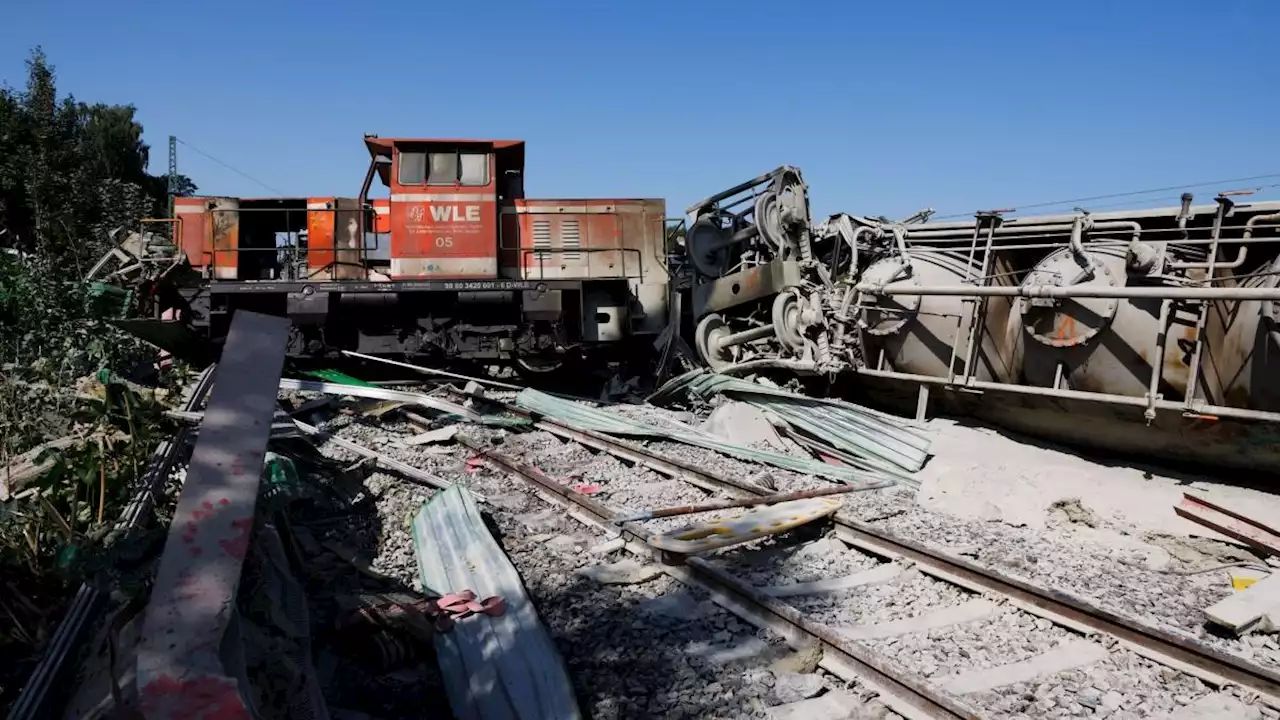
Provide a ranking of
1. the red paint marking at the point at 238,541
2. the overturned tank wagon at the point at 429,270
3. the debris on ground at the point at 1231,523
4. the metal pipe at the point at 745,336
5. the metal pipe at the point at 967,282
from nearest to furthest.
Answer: the red paint marking at the point at 238,541
the debris on ground at the point at 1231,523
the metal pipe at the point at 967,282
the metal pipe at the point at 745,336
the overturned tank wagon at the point at 429,270

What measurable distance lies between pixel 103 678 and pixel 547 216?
10739 mm

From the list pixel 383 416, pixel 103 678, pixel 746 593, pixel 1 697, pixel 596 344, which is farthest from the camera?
pixel 596 344

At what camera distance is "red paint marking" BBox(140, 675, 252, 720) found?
209 centimetres

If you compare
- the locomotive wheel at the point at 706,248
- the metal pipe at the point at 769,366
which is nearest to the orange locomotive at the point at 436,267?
the locomotive wheel at the point at 706,248

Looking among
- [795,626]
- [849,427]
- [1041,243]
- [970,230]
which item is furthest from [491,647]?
[970,230]

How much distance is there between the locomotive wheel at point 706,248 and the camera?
12.3 m

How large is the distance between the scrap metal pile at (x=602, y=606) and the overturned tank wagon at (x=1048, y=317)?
1.13 meters

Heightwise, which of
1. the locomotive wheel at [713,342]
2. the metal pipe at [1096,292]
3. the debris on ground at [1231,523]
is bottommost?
the debris on ground at [1231,523]

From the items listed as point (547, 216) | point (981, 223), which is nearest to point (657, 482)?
point (981, 223)

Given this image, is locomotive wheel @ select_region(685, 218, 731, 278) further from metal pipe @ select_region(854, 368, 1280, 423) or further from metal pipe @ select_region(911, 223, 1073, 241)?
metal pipe @ select_region(854, 368, 1280, 423)

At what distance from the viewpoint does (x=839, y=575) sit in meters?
4.84

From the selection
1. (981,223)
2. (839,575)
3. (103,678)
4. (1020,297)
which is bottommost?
(839,575)

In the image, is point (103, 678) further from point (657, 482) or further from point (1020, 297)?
point (1020, 297)

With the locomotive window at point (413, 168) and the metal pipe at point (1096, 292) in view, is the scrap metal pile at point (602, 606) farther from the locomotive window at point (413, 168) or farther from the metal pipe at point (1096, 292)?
the locomotive window at point (413, 168)
